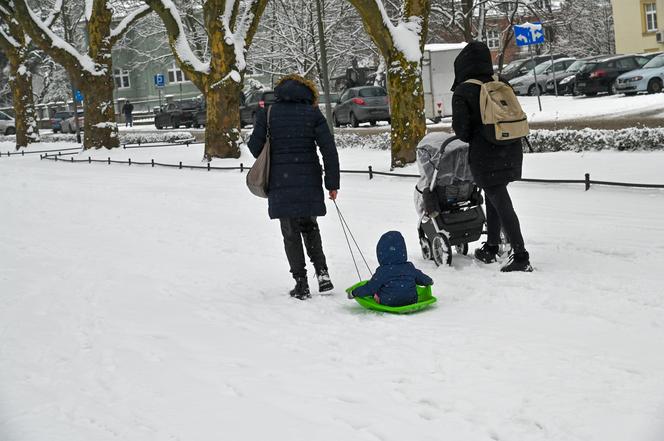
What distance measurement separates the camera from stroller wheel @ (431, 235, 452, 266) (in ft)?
27.3

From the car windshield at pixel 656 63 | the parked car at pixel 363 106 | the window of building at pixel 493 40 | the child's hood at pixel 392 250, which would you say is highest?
the window of building at pixel 493 40

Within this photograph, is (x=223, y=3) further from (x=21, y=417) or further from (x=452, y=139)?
(x=21, y=417)

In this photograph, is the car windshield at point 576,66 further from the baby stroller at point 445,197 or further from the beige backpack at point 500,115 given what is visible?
the beige backpack at point 500,115

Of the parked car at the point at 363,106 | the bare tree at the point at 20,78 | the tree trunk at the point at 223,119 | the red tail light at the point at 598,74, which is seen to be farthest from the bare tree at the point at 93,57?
the red tail light at the point at 598,74

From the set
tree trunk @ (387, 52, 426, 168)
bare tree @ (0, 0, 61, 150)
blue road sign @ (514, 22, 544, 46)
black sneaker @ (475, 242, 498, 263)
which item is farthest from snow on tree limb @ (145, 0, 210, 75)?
black sneaker @ (475, 242, 498, 263)

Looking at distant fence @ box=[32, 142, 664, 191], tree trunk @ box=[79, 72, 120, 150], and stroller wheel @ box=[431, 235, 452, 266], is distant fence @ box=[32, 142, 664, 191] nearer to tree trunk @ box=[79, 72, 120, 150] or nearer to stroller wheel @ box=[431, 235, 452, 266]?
tree trunk @ box=[79, 72, 120, 150]

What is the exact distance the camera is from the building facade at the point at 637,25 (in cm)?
5162

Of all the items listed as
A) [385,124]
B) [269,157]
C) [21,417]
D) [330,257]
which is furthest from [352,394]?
[385,124]

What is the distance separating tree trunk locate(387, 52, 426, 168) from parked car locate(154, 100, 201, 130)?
29.8 m

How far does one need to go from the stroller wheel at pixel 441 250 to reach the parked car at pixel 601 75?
28.2m

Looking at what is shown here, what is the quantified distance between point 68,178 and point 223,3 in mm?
5739

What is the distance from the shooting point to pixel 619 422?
13.7 feet

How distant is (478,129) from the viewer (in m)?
7.77

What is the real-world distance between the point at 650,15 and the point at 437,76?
25.3 m
